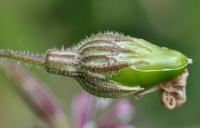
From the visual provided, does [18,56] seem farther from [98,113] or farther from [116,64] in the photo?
[98,113]

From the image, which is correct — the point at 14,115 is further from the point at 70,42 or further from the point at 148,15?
the point at 148,15

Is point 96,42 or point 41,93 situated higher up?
point 96,42

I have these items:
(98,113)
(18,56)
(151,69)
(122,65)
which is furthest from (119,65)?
(98,113)

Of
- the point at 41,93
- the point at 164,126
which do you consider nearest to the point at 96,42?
the point at 41,93

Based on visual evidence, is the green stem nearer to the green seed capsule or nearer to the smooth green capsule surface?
the green seed capsule

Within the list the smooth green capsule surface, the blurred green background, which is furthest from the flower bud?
the blurred green background
